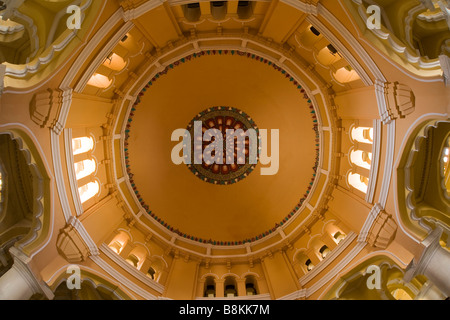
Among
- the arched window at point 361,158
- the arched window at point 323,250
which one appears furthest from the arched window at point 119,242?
the arched window at point 361,158

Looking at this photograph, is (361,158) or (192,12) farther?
(361,158)

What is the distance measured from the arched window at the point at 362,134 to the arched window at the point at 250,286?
25.5 ft

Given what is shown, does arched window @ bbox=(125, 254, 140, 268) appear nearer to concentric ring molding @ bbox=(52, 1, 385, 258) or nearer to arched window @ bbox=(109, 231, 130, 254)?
arched window @ bbox=(109, 231, 130, 254)

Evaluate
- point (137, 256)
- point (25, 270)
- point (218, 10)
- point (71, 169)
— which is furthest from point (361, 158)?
point (25, 270)

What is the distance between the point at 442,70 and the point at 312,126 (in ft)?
26.7

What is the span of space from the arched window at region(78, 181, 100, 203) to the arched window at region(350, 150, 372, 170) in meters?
10.9

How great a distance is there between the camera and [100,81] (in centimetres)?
1349

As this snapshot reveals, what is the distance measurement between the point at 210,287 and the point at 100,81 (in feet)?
33.6

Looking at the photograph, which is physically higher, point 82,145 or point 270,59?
point 270,59

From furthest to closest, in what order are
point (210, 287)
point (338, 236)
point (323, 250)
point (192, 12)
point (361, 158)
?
point (210, 287) < point (323, 250) < point (338, 236) < point (361, 158) < point (192, 12)

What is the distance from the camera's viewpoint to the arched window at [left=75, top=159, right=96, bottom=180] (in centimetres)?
1313

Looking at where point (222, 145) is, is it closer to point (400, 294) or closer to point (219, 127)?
point (219, 127)

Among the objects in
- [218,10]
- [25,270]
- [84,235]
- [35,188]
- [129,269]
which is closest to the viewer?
[25,270]

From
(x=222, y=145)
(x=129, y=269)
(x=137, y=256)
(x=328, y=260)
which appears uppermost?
(x=222, y=145)
